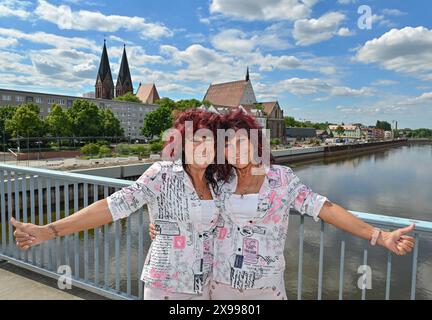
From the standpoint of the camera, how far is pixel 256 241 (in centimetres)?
151

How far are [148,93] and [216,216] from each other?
94526 millimetres

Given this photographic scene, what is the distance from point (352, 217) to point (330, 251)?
28.1 feet

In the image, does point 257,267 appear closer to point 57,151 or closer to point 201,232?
point 201,232

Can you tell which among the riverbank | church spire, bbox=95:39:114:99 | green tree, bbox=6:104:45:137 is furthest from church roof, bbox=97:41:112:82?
the riverbank

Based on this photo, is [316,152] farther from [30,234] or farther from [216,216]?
[30,234]

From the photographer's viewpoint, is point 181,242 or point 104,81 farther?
point 104,81

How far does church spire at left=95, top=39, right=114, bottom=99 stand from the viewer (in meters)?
74.8

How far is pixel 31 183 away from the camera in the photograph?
9.28ft

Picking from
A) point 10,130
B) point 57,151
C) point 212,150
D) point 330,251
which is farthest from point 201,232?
point 10,130

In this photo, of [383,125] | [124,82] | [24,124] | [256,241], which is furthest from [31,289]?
[383,125]

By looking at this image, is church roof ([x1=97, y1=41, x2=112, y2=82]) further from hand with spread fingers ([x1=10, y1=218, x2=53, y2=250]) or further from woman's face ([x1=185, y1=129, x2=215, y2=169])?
woman's face ([x1=185, y1=129, x2=215, y2=169])

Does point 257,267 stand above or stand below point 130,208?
below

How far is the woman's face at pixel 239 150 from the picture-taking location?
1589 mm

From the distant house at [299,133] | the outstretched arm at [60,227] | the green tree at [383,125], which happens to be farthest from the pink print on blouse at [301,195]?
the green tree at [383,125]
